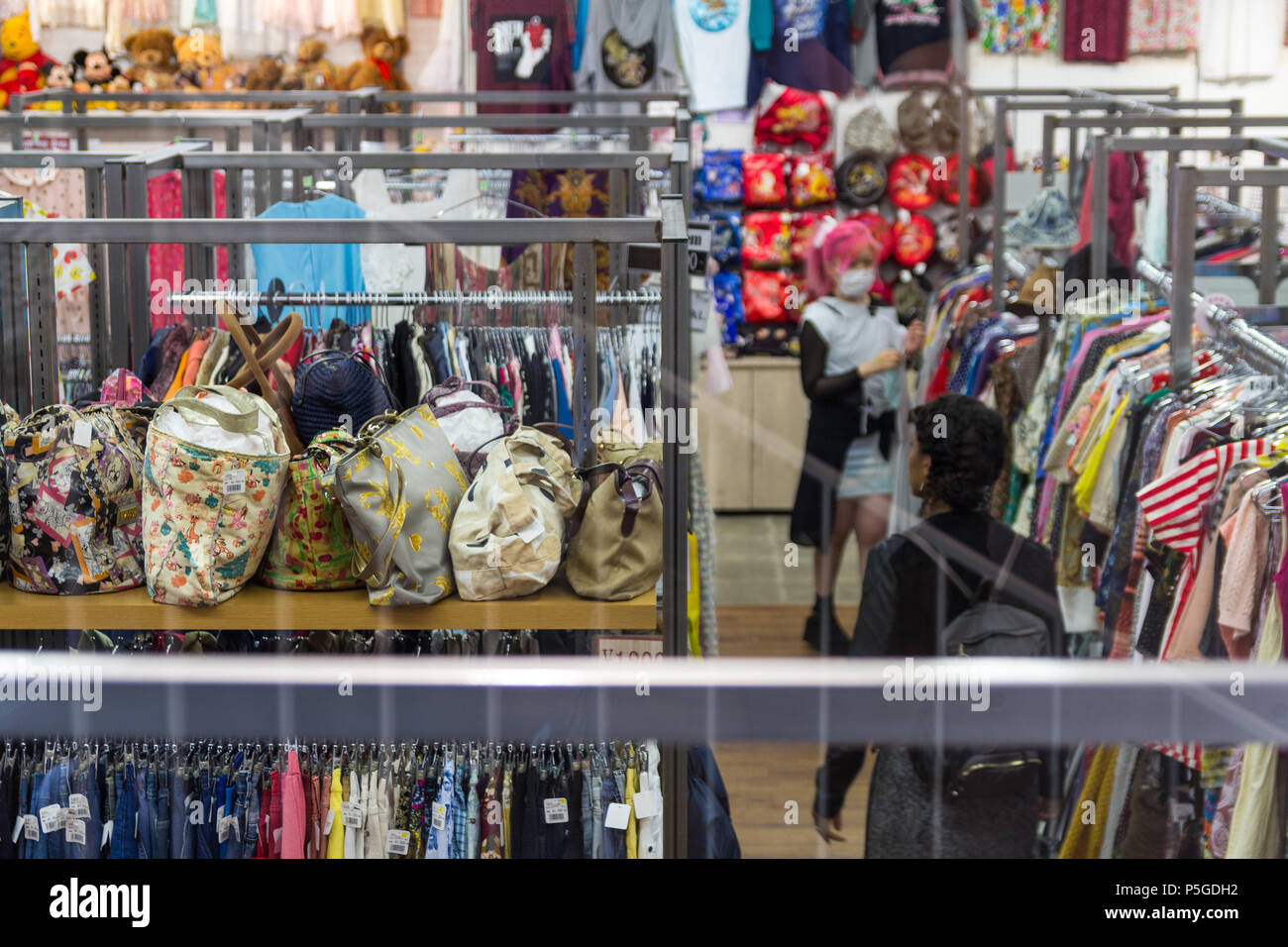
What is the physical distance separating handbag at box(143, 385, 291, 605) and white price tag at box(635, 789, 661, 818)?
2.29 feet

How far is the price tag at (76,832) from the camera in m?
2.15

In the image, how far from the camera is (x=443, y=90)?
6.92m

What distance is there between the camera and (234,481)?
80.0 inches

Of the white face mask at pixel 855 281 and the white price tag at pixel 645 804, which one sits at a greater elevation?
the white face mask at pixel 855 281

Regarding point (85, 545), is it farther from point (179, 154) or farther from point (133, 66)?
point (133, 66)

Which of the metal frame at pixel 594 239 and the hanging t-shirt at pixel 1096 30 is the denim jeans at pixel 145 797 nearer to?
the metal frame at pixel 594 239

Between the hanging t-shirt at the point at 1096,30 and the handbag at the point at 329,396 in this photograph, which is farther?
the hanging t-shirt at the point at 1096,30

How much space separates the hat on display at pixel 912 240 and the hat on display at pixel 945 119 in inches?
15.7

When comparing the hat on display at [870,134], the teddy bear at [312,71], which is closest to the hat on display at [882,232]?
the hat on display at [870,134]

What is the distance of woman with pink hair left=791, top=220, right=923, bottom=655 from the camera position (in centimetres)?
458

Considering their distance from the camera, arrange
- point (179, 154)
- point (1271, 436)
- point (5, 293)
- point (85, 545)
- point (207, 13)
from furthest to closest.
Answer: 1. point (207, 13)
2. point (179, 154)
3. point (1271, 436)
4. point (5, 293)
5. point (85, 545)

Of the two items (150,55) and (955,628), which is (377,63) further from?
(955,628)
